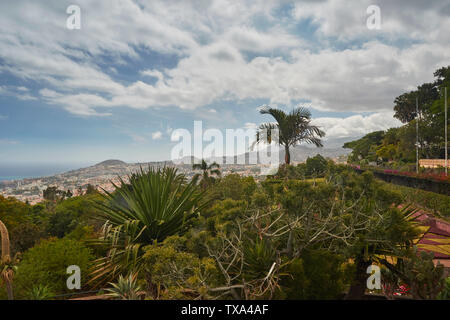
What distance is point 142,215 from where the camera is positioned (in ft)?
13.4

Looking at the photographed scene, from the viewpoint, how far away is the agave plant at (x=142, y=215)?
3.58 m

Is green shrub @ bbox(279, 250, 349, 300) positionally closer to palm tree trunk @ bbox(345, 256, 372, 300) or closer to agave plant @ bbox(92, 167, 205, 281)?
palm tree trunk @ bbox(345, 256, 372, 300)

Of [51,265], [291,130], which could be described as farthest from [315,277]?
[291,130]

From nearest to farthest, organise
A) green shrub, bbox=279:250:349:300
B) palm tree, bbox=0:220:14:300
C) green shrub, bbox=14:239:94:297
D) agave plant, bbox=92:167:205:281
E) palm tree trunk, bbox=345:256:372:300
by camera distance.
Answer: green shrub, bbox=279:250:349:300, palm tree, bbox=0:220:14:300, palm tree trunk, bbox=345:256:372:300, green shrub, bbox=14:239:94:297, agave plant, bbox=92:167:205:281

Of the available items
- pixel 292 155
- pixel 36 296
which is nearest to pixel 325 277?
pixel 36 296

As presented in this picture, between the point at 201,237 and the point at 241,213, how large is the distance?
538 millimetres

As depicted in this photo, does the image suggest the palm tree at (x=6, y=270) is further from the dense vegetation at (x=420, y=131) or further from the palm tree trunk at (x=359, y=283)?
the dense vegetation at (x=420, y=131)

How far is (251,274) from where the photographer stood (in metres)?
2.61

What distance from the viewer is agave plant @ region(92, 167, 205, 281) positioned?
11.7ft

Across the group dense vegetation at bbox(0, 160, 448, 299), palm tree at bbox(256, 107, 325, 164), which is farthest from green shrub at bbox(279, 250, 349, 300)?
palm tree at bbox(256, 107, 325, 164)

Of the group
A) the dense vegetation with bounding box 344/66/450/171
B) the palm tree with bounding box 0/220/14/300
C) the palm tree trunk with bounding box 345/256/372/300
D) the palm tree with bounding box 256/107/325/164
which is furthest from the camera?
the dense vegetation with bounding box 344/66/450/171

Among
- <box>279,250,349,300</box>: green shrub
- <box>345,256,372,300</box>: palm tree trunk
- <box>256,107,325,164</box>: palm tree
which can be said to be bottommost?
<box>345,256,372,300</box>: palm tree trunk

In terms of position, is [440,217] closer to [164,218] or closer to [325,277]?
[325,277]

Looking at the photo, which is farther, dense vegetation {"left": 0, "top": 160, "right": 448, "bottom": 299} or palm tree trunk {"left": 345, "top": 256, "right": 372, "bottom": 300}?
palm tree trunk {"left": 345, "top": 256, "right": 372, "bottom": 300}
